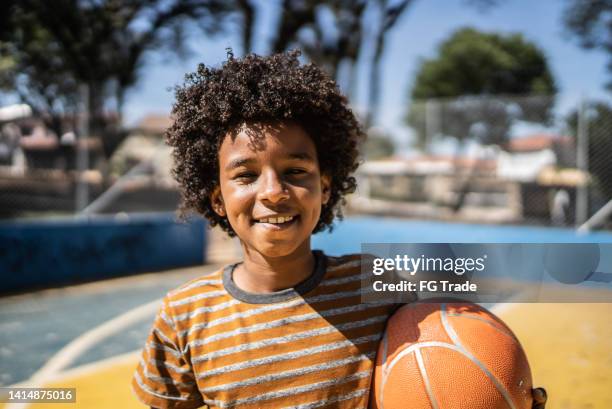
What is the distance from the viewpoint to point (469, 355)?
5.32 feet

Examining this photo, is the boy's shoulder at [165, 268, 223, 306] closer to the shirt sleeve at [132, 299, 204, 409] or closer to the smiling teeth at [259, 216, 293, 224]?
the shirt sleeve at [132, 299, 204, 409]

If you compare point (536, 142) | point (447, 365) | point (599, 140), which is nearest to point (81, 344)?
point (447, 365)

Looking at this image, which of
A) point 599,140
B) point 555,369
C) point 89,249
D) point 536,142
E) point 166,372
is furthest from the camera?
point 536,142

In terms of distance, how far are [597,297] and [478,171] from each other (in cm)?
1144

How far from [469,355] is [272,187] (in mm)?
755

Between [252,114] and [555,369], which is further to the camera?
[555,369]

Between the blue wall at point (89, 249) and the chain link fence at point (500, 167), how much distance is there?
17.0ft

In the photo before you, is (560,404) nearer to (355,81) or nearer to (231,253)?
(231,253)

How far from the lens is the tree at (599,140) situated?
32.6ft

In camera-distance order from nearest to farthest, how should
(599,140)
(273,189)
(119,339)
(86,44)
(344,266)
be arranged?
(273,189), (344,266), (119,339), (599,140), (86,44)

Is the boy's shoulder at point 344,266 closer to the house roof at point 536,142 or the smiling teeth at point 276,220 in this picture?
the smiling teeth at point 276,220

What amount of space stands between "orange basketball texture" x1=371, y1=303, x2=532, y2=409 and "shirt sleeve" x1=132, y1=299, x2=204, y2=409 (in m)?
0.58

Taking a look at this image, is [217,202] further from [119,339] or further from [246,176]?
[119,339]

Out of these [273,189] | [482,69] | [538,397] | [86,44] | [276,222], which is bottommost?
[538,397]
